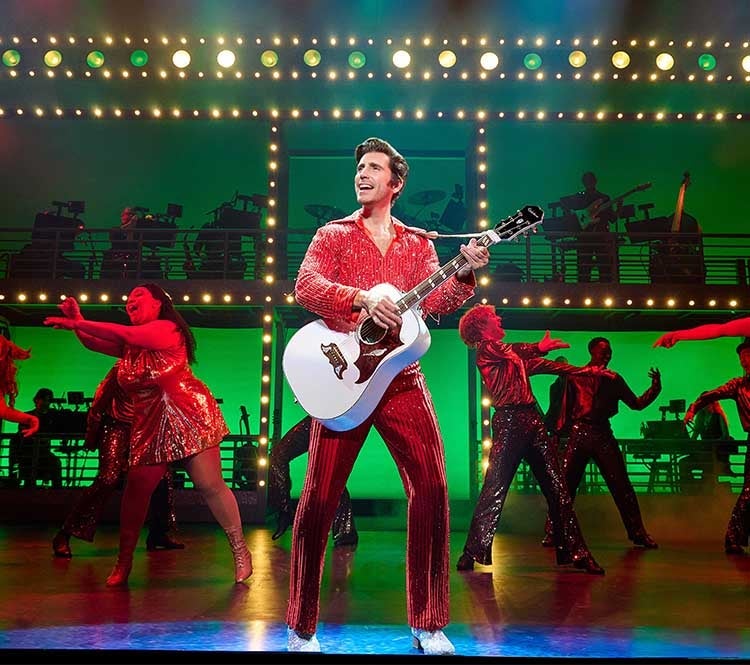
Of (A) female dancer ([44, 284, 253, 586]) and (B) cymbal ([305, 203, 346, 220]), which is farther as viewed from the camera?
(B) cymbal ([305, 203, 346, 220])

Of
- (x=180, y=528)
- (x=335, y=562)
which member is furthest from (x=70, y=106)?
(x=335, y=562)

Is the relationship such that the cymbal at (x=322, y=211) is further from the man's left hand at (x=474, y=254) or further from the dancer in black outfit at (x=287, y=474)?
the man's left hand at (x=474, y=254)

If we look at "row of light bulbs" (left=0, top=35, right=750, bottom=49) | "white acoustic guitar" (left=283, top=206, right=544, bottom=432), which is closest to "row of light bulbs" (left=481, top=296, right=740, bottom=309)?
"row of light bulbs" (left=0, top=35, right=750, bottom=49)

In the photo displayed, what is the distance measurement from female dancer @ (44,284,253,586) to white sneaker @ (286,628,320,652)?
1902 mm

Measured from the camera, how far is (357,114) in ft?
32.6

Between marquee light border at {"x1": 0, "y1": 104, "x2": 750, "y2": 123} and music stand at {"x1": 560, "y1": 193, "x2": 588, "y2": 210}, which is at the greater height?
marquee light border at {"x1": 0, "y1": 104, "x2": 750, "y2": 123}

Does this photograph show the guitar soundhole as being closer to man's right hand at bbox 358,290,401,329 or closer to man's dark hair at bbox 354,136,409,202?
man's right hand at bbox 358,290,401,329

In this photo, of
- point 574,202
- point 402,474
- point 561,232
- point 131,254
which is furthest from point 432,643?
point 131,254

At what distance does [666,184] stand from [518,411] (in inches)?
334

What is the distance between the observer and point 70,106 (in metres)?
11.3

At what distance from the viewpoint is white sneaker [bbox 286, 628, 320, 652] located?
273 cm

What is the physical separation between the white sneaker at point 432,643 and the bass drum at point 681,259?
26.5 ft

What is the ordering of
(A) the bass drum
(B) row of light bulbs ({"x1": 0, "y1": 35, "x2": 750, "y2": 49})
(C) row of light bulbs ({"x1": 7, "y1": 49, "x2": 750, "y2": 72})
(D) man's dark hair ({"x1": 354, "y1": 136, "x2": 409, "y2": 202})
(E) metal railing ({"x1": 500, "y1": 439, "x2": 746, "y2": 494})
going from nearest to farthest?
(D) man's dark hair ({"x1": 354, "y1": 136, "x2": 409, "y2": 202})
(E) metal railing ({"x1": 500, "y1": 439, "x2": 746, "y2": 494})
(B) row of light bulbs ({"x1": 0, "y1": 35, "x2": 750, "y2": 49})
(C) row of light bulbs ({"x1": 7, "y1": 49, "x2": 750, "y2": 72})
(A) the bass drum

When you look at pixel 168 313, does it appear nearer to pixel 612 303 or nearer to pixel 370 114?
pixel 370 114
